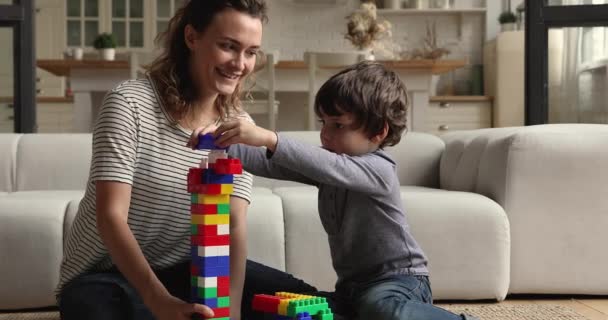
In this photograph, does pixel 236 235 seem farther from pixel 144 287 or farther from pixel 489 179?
pixel 489 179

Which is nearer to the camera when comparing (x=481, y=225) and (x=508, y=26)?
(x=481, y=225)

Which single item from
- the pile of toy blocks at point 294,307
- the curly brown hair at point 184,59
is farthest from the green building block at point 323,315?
the curly brown hair at point 184,59

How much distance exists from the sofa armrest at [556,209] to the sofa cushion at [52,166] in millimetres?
1396

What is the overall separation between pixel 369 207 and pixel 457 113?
549 centimetres

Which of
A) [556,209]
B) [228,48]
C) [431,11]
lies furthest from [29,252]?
[431,11]

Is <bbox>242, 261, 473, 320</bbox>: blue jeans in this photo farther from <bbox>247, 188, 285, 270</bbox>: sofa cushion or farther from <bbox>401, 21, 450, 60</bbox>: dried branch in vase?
<bbox>401, 21, 450, 60</bbox>: dried branch in vase

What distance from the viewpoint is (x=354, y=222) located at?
160 centimetres

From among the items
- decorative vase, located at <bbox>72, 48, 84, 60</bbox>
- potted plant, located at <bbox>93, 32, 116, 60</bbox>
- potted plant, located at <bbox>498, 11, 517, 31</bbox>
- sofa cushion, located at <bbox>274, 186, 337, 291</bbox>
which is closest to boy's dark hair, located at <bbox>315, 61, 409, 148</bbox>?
sofa cushion, located at <bbox>274, 186, 337, 291</bbox>

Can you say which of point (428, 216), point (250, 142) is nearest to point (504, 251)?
point (428, 216)

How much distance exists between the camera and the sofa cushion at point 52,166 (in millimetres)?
2879

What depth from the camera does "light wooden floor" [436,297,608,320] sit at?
7.59 feet

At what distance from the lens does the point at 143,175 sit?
1551 mm

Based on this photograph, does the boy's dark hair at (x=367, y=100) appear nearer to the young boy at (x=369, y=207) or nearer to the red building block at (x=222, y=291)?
the young boy at (x=369, y=207)

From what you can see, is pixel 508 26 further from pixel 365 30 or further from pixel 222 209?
pixel 222 209
